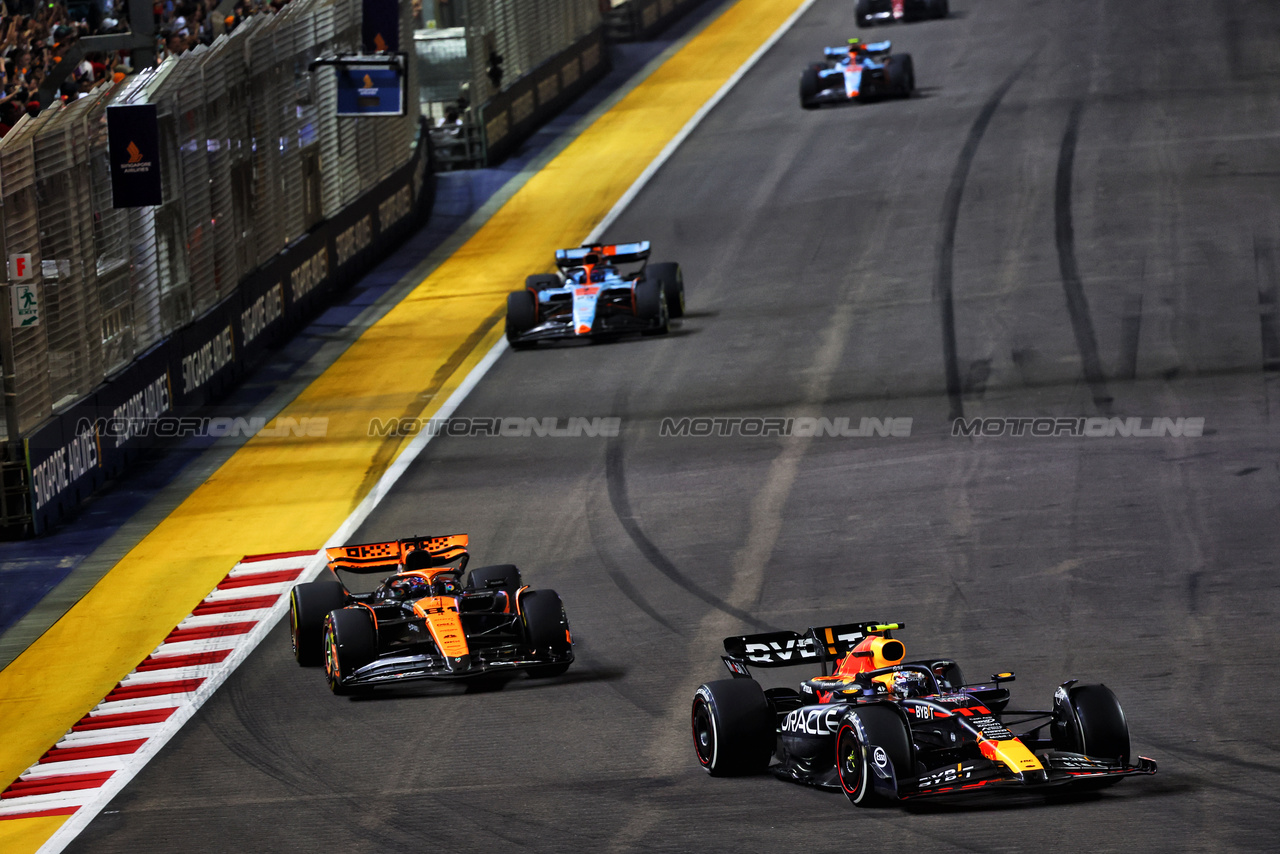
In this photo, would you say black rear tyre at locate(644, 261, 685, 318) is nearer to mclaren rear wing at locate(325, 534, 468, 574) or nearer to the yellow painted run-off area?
the yellow painted run-off area

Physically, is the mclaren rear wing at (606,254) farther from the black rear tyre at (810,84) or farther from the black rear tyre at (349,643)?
the black rear tyre at (810,84)

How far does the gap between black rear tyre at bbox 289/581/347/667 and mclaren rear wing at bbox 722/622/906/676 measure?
3.76 m

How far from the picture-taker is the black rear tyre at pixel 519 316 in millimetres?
24359

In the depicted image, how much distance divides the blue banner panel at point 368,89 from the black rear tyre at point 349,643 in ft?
52.0

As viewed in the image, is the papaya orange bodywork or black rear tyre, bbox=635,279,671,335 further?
black rear tyre, bbox=635,279,671,335

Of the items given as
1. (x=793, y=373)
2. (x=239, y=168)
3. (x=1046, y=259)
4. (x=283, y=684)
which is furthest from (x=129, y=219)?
(x=1046, y=259)

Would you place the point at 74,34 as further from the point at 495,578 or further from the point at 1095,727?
the point at 1095,727

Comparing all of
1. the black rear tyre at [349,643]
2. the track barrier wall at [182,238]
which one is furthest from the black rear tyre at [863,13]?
the black rear tyre at [349,643]

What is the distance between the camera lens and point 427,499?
18.5 meters

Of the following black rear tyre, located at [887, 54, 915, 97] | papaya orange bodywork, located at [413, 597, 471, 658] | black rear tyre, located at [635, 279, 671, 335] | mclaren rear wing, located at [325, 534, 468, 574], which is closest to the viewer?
papaya orange bodywork, located at [413, 597, 471, 658]

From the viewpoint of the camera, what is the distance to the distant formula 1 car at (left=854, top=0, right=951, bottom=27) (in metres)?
45.6

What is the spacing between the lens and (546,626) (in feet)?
42.4

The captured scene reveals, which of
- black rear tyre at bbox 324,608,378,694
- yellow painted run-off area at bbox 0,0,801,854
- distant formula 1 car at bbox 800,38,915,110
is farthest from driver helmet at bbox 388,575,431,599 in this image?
distant formula 1 car at bbox 800,38,915,110

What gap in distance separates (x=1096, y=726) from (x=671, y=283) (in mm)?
15598
